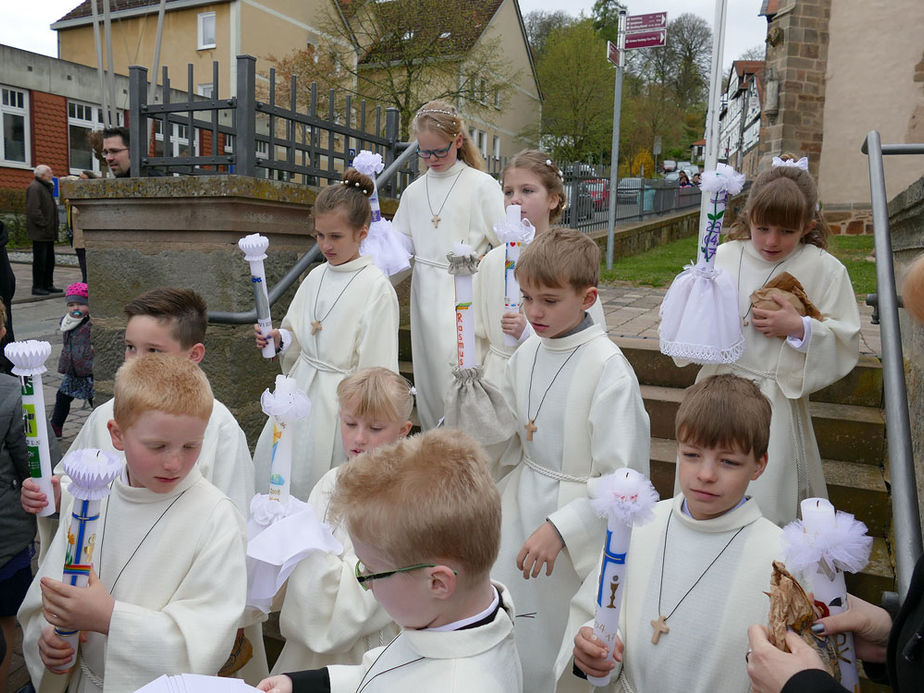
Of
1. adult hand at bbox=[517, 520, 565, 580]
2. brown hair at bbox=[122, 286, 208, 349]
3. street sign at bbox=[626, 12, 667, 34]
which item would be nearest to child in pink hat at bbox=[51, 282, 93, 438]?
brown hair at bbox=[122, 286, 208, 349]

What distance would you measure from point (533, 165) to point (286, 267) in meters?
1.95

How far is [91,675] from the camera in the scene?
80.0 inches

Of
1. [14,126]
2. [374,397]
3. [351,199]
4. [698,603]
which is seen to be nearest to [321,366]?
[351,199]

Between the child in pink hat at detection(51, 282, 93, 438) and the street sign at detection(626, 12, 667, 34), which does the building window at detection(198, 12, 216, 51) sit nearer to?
the street sign at detection(626, 12, 667, 34)

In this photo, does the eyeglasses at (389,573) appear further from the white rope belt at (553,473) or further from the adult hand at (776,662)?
the white rope belt at (553,473)

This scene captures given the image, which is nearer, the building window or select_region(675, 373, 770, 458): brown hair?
select_region(675, 373, 770, 458): brown hair

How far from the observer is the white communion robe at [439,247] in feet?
14.0

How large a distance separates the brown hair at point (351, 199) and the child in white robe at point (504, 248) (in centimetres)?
67

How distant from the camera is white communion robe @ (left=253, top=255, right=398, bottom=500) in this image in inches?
141

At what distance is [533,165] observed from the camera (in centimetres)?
359

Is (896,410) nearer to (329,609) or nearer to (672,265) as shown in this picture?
(329,609)

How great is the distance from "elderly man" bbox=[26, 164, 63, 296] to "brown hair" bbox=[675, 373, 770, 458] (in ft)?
40.9

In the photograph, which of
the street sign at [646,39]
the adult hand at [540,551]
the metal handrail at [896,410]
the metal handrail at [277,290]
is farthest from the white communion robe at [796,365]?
the street sign at [646,39]

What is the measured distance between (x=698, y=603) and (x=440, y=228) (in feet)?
9.40
